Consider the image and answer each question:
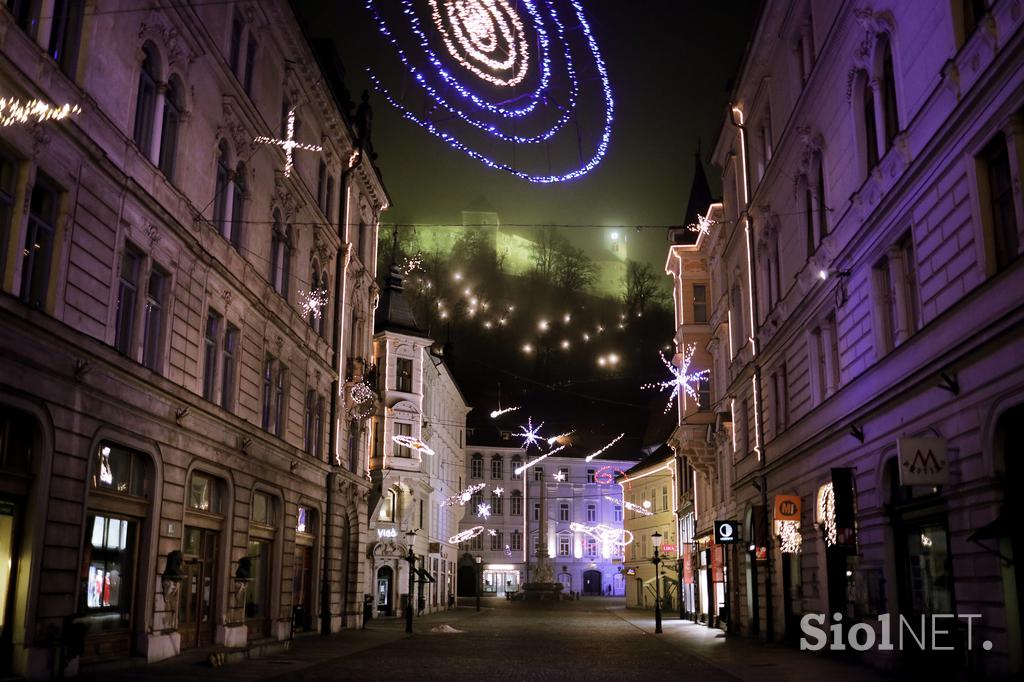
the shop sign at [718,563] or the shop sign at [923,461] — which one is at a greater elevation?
the shop sign at [923,461]

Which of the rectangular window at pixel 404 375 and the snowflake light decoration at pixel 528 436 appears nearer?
the rectangular window at pixel 404 375

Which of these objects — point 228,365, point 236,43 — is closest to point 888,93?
point 236,43

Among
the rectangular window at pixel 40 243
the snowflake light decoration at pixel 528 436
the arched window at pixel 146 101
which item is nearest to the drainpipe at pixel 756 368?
the arched window at pixel 146 101

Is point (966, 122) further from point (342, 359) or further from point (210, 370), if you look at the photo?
point (342, 359)

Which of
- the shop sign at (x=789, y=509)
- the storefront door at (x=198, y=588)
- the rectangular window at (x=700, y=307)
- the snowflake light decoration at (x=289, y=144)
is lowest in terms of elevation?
the storefront door at (x=198, y=588)

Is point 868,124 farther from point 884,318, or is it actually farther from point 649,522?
point 649,522

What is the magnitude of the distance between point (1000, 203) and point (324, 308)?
1002 inches

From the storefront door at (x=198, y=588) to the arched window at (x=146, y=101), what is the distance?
8.59m

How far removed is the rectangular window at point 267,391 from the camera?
2737cm

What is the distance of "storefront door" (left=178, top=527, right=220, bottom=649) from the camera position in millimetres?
21406

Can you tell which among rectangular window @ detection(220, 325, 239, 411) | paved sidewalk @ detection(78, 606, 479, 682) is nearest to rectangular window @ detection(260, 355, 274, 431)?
rectangular window @ detection(220, 325, 239, 411)

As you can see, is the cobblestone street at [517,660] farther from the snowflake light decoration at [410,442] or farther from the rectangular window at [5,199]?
the snowflake light decoration at [410,442]

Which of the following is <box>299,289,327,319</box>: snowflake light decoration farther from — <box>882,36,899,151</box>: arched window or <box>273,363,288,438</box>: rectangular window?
<box>882,36,899,151</box>: arched window

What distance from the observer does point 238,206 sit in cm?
2519
